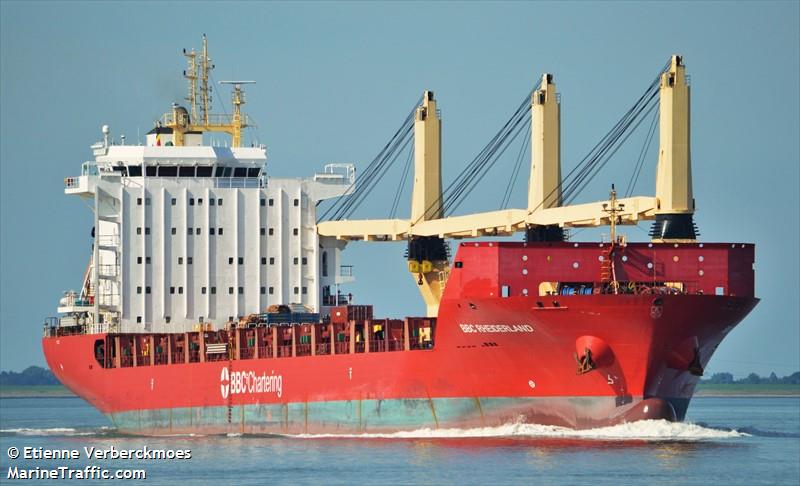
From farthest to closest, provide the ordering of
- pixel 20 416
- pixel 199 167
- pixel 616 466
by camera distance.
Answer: pixel 20 416, pixel 199 167, pixel 616 466

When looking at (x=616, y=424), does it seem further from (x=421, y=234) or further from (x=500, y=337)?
(x=421, y=234)

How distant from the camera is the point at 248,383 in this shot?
50.6 metres

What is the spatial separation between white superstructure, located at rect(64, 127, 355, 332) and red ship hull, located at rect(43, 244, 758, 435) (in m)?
9.18

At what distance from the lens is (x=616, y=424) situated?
4088cm

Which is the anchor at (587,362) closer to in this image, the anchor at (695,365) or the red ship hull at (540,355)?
Result: the red ship hull at (540,355)

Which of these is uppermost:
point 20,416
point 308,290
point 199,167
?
point 199,167

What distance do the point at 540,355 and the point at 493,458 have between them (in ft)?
13.8

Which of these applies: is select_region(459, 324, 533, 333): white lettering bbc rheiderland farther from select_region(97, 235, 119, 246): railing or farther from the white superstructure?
select_region(97, 235, 119, 246): railing

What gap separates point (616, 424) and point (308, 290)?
17.5 metres

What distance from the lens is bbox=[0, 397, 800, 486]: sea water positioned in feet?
117

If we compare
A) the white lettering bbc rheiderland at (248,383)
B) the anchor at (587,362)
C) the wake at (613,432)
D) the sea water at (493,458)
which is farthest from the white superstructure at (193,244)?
the anchor at (587,362)

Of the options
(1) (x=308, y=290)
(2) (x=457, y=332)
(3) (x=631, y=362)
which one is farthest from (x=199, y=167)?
(3) (x=631, y=362)

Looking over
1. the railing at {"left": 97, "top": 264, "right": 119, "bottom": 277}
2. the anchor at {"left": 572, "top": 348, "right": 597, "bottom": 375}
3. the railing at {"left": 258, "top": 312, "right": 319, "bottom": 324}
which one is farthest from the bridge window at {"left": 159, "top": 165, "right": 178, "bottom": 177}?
the anchor at {"left": 572, "top": 348, "right": 597, "bottom": 375}

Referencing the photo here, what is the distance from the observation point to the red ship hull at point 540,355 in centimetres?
4050
